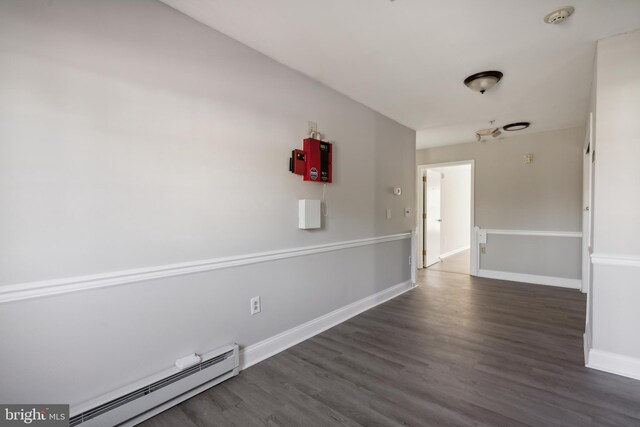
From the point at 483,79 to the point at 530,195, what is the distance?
118 inches

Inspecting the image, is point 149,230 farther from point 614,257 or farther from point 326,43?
point 614,257

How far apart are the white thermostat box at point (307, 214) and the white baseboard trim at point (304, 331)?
0.92 meters

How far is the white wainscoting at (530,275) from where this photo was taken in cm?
439

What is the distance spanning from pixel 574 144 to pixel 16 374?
6.24m

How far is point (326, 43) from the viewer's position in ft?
7.17

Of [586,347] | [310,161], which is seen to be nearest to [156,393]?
[310,161]

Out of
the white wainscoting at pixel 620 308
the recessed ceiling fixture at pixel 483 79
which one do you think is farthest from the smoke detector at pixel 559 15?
the white wainscoting at pixel 620 308

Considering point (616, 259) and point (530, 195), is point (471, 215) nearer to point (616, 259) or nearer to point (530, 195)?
point (530, 195)

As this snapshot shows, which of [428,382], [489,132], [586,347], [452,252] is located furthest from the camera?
[452,252]

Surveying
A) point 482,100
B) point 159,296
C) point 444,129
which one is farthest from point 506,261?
point 159,296

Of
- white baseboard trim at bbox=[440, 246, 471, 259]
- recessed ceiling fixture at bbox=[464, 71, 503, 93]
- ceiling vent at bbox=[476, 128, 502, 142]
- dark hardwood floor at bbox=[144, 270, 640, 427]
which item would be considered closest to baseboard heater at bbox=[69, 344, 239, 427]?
dark hardwood floor at bbox=[144, 270, 640, 427]

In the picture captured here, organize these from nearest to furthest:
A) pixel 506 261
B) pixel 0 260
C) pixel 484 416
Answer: pixel 0 260, pixel 484 416, pixel 506 261

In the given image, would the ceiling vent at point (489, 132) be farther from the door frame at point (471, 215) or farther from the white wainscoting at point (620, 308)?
the white wainscoting at point (620, 308)

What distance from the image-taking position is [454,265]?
20.2ft
